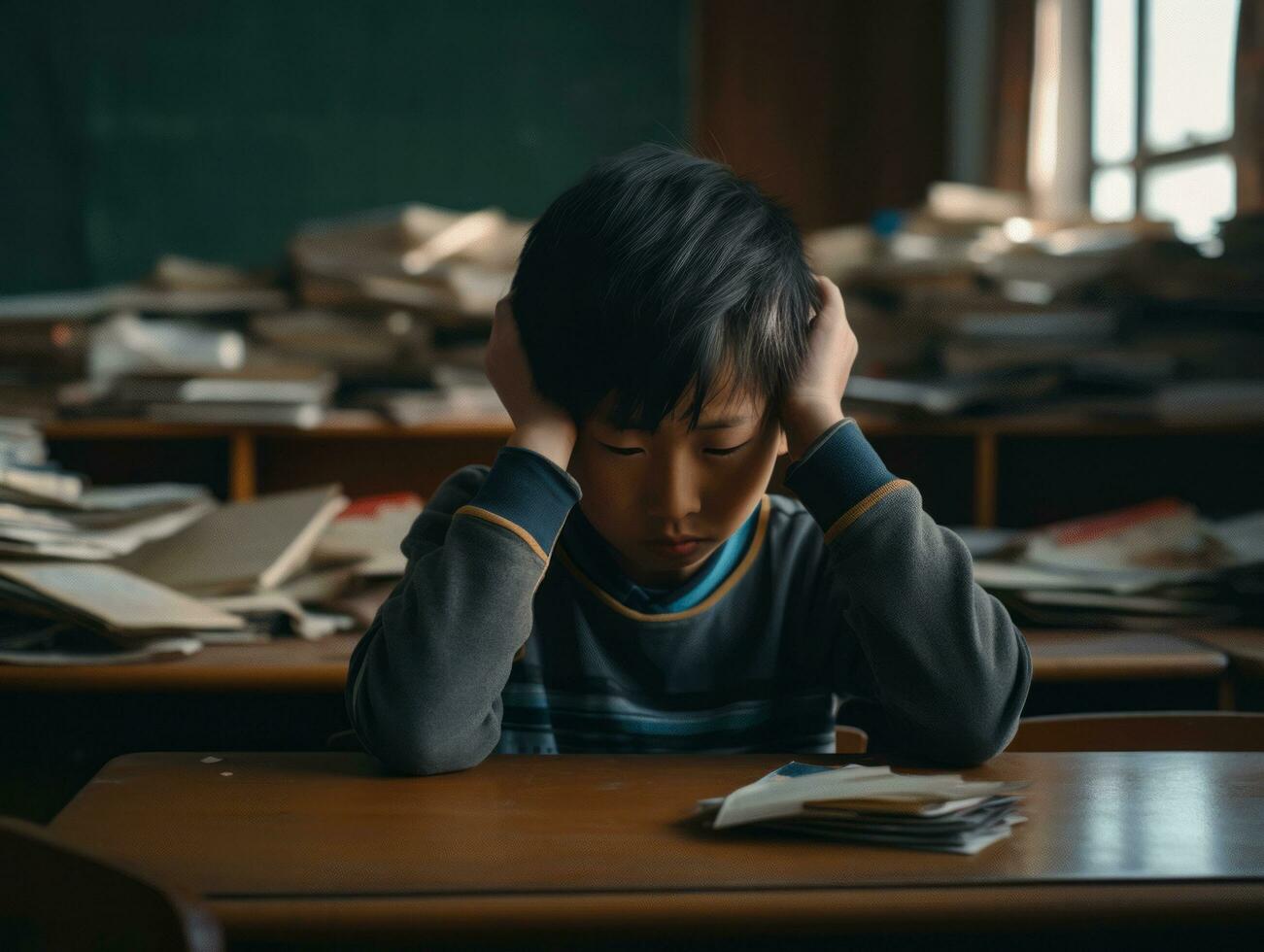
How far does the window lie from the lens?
8.98 ft

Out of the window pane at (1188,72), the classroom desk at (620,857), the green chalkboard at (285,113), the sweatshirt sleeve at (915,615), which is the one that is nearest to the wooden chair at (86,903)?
the classroom desk at (620,857)

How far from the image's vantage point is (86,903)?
1.78 feet

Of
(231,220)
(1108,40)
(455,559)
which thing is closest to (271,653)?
(455,559)

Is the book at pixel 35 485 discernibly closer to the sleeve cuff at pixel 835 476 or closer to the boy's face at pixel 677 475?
the boy's face at pixel 677 475

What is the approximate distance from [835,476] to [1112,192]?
265 cm

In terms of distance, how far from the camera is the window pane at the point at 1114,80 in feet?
10.3

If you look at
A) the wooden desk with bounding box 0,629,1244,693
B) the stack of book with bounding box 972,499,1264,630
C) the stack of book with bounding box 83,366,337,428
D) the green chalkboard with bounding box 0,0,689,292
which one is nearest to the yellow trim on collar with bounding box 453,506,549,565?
the wooden desk with bounding box 0,629,1244,693

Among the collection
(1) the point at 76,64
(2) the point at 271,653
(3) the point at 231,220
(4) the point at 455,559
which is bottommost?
(2) the point at 271,653

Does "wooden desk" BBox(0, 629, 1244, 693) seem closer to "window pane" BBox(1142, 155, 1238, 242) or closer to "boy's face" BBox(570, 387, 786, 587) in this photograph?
"boy's face" BBox(570, 387, 786, 587)

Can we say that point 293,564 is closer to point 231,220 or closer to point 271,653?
point 271,653

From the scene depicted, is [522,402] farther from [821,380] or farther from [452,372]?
[452,372]

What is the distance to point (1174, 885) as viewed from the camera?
2.12ft

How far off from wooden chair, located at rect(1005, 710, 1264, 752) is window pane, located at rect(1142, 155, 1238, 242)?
172cm

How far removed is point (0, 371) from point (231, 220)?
2.90ft
